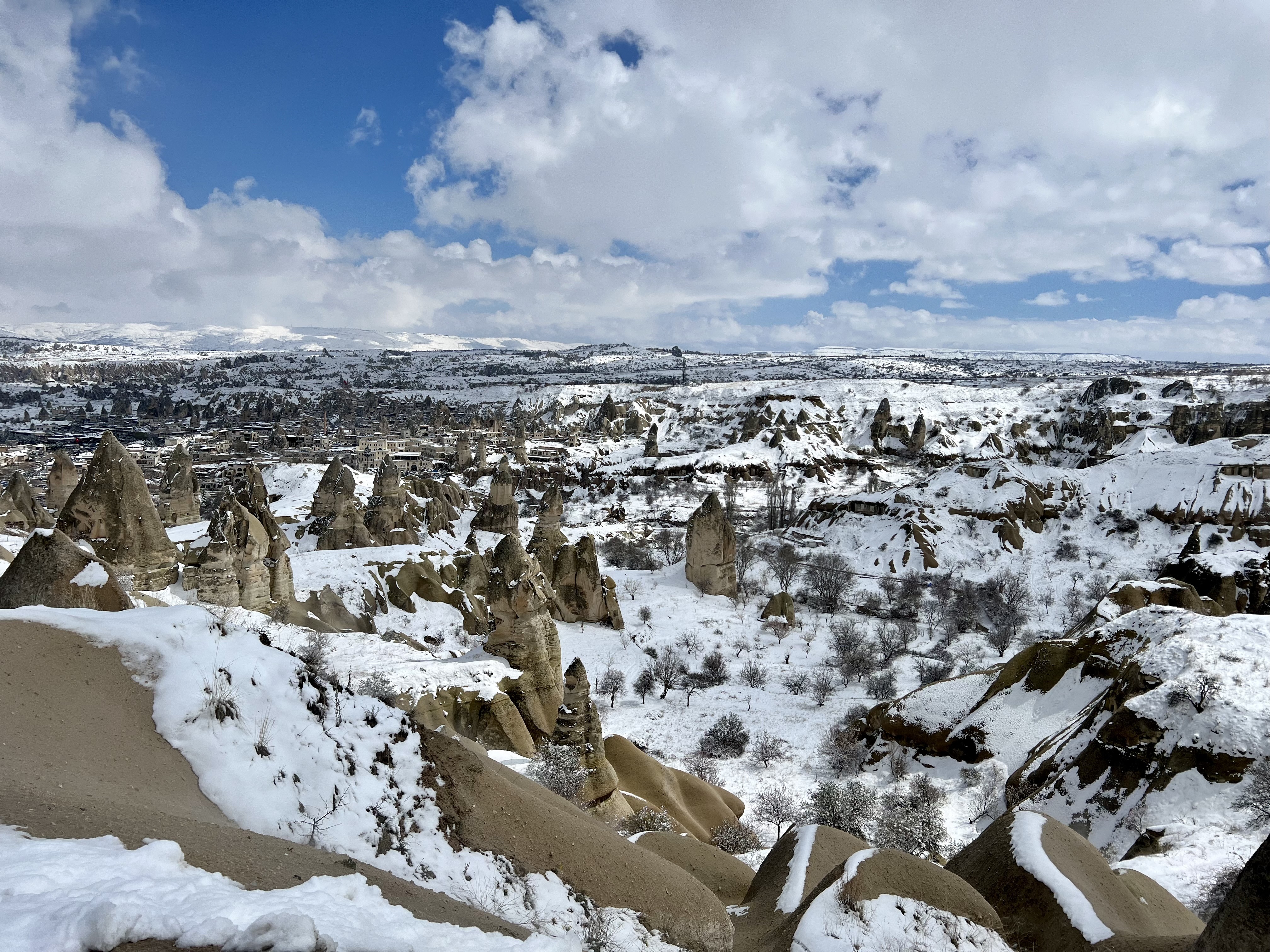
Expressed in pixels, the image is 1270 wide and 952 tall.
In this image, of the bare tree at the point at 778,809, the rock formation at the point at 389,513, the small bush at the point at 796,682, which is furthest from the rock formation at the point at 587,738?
the rock formation at the point at 389,513

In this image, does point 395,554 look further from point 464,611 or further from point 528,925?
point 528,925

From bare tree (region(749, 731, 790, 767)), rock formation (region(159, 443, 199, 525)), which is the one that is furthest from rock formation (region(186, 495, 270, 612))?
rock formation (region(159, 443, 199, 525))

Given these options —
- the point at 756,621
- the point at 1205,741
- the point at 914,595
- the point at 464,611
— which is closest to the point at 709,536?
the point at 756,621

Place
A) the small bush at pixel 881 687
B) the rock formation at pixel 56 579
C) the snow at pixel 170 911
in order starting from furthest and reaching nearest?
the small bush at pixel 881 687, the rock formation at pixel 56 579, the snow at pixel 170 911

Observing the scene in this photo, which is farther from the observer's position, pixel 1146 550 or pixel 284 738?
pixel 1146 550

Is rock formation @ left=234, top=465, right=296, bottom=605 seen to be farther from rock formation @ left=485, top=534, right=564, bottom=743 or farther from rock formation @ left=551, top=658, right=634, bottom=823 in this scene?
rock formation @ left=551, top=658, right=634, bottom=823

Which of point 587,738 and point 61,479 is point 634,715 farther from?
point 61,479

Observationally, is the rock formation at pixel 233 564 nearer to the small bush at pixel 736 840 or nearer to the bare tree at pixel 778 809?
the small bush at pixel 736 840
